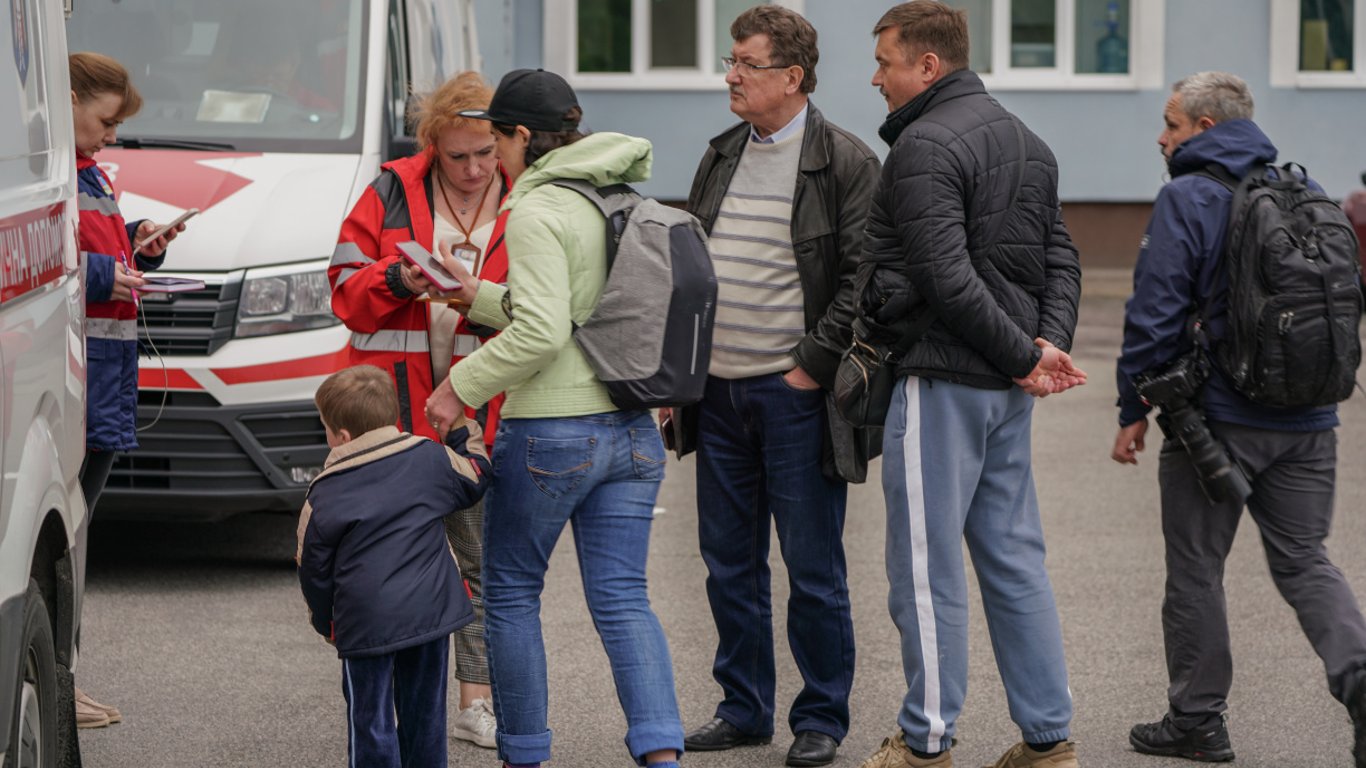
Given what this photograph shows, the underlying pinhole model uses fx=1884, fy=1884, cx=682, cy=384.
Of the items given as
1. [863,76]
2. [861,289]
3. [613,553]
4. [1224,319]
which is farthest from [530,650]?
[863,76]

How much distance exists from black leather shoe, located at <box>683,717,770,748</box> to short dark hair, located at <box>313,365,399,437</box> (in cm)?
145

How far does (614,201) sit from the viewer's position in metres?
4.27

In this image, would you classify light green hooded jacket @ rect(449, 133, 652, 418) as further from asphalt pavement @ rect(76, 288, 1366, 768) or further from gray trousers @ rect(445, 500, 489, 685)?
asphalt pavement @ rect(76, 288, 1366, 768)

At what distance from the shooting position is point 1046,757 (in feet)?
15.3

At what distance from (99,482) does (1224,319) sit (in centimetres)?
316

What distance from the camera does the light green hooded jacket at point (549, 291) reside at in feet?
13.5

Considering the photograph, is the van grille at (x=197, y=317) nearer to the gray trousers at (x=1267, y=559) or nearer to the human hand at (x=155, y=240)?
the human hand at (x=155, y=240)

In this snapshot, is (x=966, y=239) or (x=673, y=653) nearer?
(x=966, y=239)

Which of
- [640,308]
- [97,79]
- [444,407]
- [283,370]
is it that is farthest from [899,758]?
[283,370]

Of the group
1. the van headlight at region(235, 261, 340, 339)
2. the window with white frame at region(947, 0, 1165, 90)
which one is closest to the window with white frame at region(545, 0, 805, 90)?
the window with white frame at region(947, 0, 1165, 90)

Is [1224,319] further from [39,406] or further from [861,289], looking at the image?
[39,406]

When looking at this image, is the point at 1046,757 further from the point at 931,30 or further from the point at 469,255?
the point at 469,255

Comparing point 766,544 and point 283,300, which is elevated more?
point 283,300

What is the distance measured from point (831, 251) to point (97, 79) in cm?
209
